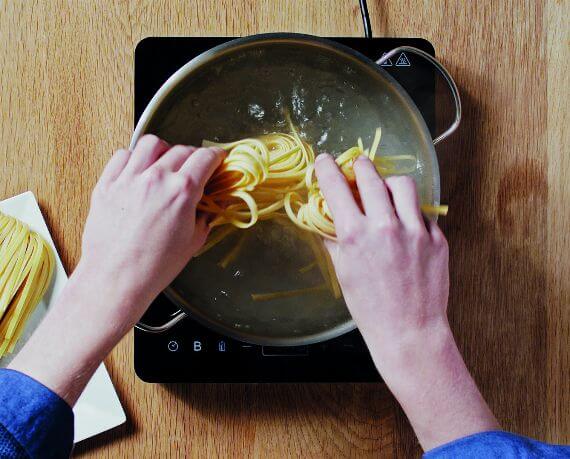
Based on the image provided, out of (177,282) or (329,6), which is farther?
(329,6)

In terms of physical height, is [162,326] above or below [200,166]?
below

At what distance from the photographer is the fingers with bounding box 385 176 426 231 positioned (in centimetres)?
49

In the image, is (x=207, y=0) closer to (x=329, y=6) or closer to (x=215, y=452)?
(x=329, y=6)

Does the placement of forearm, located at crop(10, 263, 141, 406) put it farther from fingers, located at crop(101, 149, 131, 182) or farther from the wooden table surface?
the wooden table surface

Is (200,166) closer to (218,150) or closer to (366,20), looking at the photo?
(218,150)

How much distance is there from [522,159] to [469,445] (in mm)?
372

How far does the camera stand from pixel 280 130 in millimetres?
613

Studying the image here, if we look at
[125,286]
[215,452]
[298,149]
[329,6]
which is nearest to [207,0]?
[329,6]

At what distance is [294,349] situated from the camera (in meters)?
0.68

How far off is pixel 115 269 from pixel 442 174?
1.27ft

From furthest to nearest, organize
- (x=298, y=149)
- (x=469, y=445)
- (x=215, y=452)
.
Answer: (x=215, y=452), (x=298, y=149), (x=469, y=445)

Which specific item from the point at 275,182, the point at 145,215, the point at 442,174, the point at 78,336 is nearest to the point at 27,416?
the point at 78,336

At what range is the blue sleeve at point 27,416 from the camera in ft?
1.62

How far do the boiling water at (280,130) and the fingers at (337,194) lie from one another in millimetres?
97
